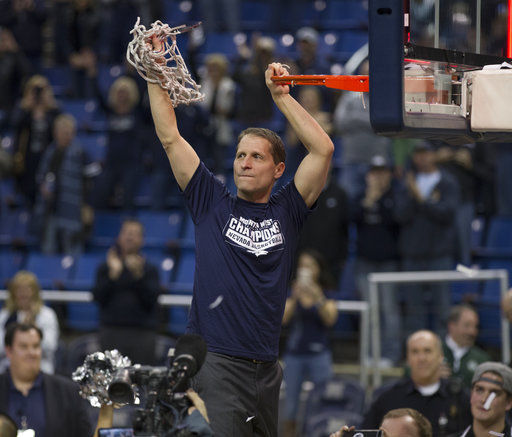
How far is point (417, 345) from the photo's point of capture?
291 inches

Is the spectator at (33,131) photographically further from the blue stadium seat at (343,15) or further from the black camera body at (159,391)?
the black camera body at (159,391)

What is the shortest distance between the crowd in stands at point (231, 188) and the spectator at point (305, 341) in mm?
13

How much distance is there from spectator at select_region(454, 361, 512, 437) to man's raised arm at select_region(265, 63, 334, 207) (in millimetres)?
2096

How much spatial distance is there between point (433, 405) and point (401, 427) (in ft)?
6.56

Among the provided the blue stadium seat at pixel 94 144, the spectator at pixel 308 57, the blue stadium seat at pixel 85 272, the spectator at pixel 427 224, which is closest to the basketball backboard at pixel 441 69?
the spectator at pixel 427 224

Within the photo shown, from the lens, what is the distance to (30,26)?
49.3 ft

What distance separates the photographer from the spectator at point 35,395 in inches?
276

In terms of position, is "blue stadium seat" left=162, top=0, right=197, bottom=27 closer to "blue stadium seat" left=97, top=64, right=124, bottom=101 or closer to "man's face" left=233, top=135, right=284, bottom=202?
"blue stadium seat" left=97, top=64, right=124, bottom=101

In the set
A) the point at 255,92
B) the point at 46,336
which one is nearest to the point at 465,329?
the point at 46,336

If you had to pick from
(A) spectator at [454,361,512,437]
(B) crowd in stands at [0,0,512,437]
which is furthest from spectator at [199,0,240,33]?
(A) spectator at [454,361,512,437]

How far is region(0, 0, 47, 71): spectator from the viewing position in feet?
49.3

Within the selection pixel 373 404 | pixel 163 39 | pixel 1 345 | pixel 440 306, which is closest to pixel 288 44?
pixel 440 306

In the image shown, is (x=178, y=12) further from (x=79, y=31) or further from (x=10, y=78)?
(x=10, y=78)

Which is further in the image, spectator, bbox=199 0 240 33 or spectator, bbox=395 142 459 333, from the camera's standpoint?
spectator, bbox=199 0 240 33
